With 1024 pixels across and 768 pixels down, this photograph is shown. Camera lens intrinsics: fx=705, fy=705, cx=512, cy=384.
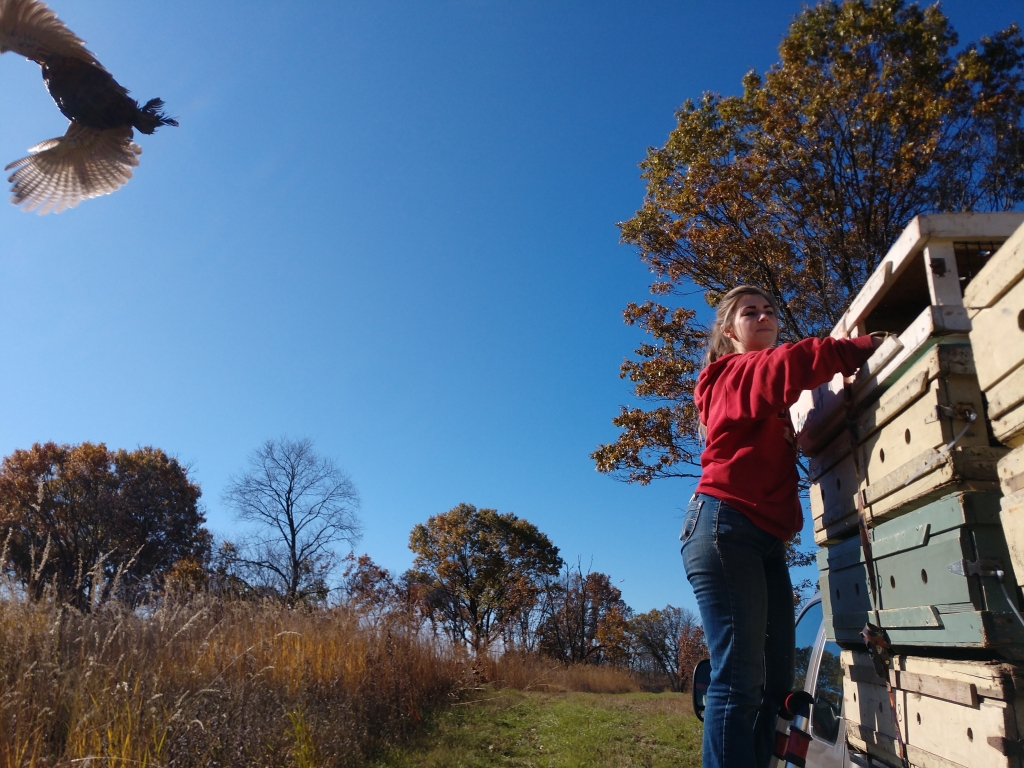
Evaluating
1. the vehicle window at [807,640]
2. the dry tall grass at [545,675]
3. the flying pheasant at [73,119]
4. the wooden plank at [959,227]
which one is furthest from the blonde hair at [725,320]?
the dry tall grass at [545,675]

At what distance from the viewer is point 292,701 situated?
5.40 meters

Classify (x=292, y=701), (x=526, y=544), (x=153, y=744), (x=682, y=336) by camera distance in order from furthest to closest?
(x=526, y=544) → (x=682, y=336) → (x=292, y=701) → (x=153, y=744)

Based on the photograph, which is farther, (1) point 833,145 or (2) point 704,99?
(2) point 704,99

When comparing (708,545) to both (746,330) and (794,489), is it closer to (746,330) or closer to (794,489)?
(794,489)

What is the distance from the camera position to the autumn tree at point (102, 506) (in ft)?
84.5

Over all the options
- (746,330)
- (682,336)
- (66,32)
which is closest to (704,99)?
(682,336)

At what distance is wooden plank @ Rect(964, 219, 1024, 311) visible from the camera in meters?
1.19

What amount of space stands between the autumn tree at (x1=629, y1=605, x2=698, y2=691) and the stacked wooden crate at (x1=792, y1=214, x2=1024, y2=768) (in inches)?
1178

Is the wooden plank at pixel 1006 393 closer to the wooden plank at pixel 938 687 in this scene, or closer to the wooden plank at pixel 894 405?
the wooden plank at pixel 894 405

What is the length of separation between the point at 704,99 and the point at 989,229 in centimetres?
885

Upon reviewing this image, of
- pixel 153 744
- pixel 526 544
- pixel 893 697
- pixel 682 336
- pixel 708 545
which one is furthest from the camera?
pixel 526 544

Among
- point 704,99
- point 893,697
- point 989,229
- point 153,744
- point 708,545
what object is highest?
point 704,99

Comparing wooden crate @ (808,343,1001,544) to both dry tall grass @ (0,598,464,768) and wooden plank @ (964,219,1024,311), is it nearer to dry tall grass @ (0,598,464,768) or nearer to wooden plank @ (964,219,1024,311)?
wooden plank @ (964,219,1024,311)

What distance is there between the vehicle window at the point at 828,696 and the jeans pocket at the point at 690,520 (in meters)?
1.37
